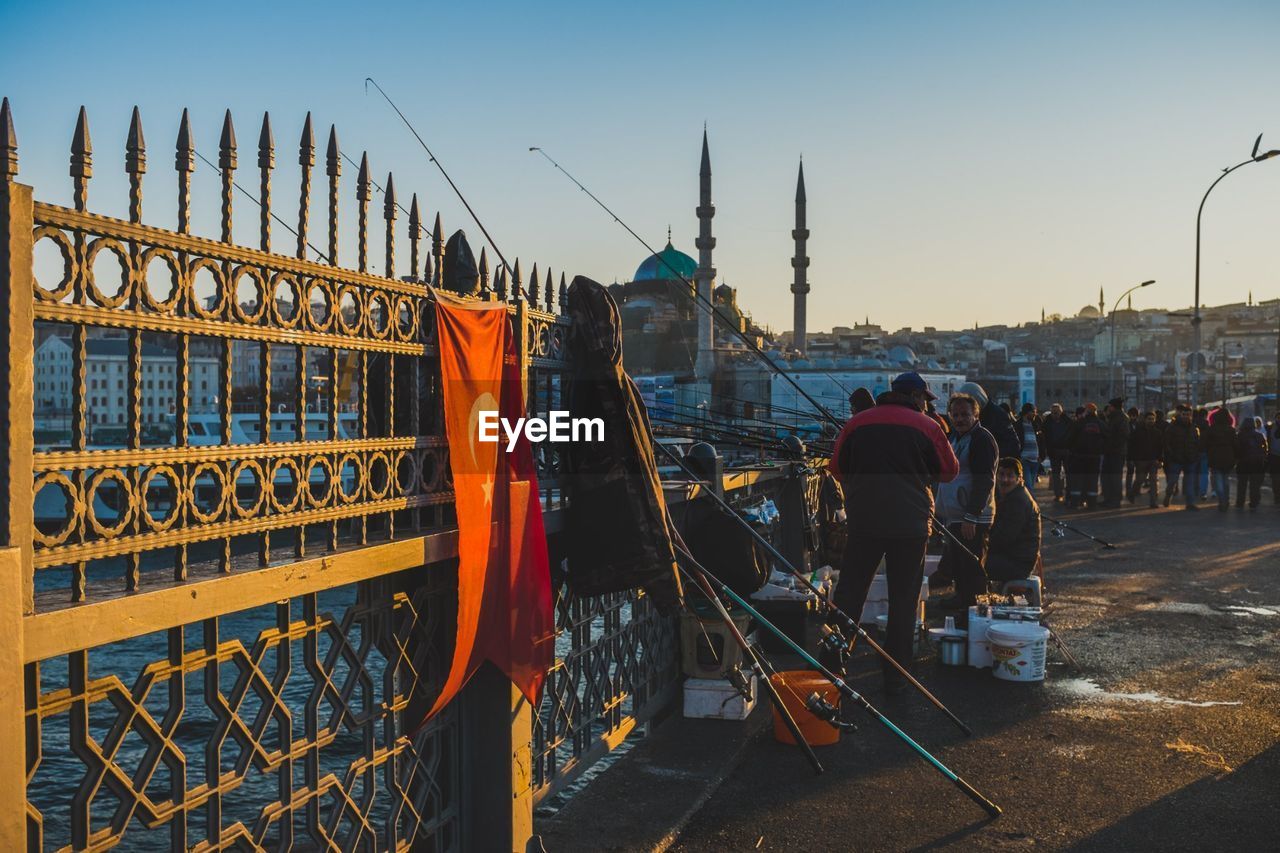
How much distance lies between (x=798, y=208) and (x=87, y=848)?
9219cm

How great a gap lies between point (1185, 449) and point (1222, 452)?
75 cm

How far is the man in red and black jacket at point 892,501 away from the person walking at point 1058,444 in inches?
535

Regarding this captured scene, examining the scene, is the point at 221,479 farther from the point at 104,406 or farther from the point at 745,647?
the point at 104,406

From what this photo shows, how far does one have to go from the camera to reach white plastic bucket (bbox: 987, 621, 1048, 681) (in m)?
7.01

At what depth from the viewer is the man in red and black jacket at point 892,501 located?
6.64 metres

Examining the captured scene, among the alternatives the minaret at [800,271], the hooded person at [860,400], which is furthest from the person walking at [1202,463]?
the minaret at [800,271]

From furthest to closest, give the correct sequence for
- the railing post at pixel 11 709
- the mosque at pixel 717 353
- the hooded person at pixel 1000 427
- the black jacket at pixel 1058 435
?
the mosque at pixel 717 353, the black jacket at pixel 1058 435, the hooded person at pixel 1000 427, the railing post at pixel 11 709

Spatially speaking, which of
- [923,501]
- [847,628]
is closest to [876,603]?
[847,628]

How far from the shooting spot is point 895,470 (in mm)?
6641

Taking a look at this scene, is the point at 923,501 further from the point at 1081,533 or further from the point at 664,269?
the point at 664,269

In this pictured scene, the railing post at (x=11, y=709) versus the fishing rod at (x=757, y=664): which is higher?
the railing post at (x=11, y=709)
